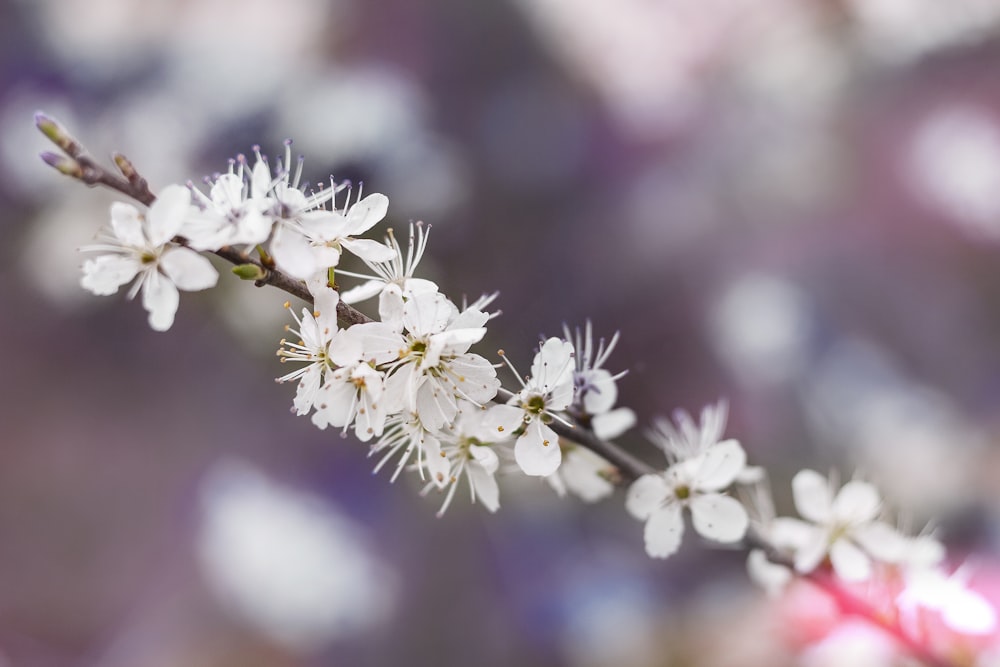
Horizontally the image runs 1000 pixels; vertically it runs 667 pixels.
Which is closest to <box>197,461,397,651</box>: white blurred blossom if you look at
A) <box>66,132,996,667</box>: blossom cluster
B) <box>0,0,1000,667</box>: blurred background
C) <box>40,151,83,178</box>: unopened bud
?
<box>0,0,1000,667</box>: blurred background

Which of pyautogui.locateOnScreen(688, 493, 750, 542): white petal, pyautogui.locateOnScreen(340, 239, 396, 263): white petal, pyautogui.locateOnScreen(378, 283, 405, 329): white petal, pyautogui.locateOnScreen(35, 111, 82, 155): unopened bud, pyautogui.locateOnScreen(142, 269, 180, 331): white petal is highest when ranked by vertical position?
pyautogui.locateOnScreen(35, 111, 82, 155): unopened bud

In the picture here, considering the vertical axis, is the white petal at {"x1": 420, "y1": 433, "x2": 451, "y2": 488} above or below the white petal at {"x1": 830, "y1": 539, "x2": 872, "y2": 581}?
above

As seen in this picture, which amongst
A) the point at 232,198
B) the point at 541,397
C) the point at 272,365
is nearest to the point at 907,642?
the point at 541,397

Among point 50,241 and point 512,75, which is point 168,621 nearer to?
point 50,241

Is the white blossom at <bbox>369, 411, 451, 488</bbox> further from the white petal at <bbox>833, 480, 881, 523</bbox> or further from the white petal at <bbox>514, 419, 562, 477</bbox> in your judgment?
the white petal at <bbox>833, 480, 881, 523</bbox>

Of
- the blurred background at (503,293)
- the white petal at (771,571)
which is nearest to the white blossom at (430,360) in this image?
the white petal at (771,571)

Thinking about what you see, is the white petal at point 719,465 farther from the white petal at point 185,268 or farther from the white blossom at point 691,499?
the white petal at point 185,268
